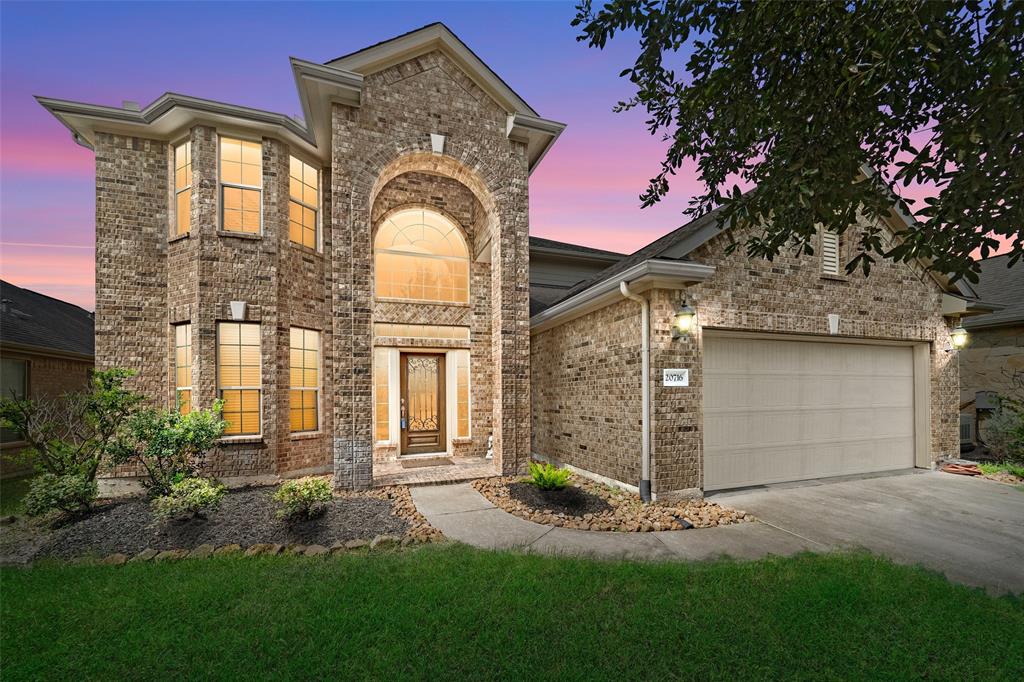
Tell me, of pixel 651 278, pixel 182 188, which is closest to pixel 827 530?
pixel 651 278

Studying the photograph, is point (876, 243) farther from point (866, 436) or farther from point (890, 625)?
point (866, 436)

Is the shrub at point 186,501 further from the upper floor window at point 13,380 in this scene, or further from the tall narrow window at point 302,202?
the upper floor window at point 13,380

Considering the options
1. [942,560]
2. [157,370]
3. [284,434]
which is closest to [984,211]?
[942,560]

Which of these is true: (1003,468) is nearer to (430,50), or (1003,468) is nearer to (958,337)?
(958,337)

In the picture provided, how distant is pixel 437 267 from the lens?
33.8 feet

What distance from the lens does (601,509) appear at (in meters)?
6.40

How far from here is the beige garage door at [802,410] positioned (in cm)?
740

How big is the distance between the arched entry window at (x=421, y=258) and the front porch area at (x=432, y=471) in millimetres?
3498

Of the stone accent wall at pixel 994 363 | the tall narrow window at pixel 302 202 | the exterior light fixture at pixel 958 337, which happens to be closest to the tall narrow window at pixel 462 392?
the tall narrow window at pixel 302 202

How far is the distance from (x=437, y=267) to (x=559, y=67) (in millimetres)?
4642

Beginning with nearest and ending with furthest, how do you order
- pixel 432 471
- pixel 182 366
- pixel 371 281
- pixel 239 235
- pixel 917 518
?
pixel 917 518
pixel 371 281
pixel 239 235
pixel 182 366
pixel 432 471

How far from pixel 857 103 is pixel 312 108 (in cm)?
795

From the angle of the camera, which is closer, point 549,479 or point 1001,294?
point 549,479

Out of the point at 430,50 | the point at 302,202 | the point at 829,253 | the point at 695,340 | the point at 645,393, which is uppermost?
the point at 430,50
